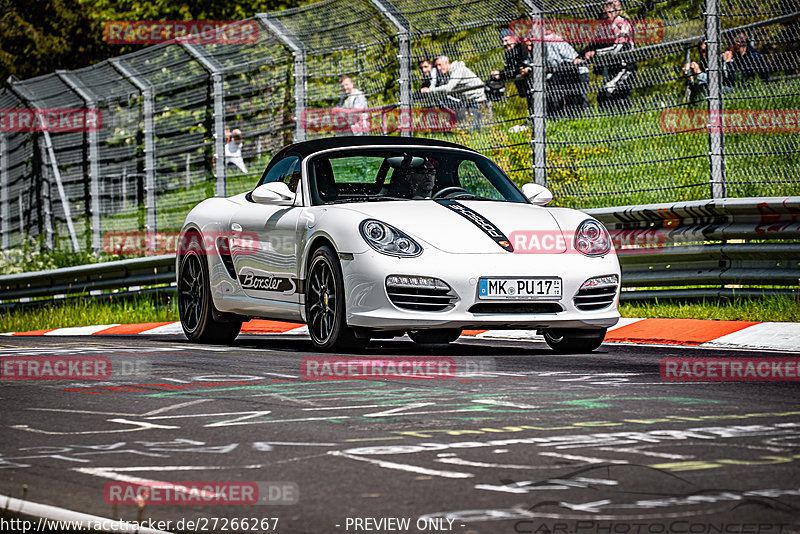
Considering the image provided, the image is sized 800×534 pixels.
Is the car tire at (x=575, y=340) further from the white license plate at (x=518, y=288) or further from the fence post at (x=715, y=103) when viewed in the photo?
the fence post at (x=715, y=103)

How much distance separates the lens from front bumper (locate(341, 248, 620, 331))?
868 cm

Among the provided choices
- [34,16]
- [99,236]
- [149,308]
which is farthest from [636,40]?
[34,16]

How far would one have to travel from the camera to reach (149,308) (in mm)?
15617

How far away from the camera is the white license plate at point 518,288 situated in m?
8.70

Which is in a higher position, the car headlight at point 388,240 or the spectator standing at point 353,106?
the spectator standing at point 353,106

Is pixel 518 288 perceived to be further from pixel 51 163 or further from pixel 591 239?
pixel 51 163

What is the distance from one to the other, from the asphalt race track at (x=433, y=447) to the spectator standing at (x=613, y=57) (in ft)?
14.0

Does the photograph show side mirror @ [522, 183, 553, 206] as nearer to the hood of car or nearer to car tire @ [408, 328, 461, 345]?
the hood of car

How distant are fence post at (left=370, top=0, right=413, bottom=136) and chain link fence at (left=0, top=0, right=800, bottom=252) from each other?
2cm

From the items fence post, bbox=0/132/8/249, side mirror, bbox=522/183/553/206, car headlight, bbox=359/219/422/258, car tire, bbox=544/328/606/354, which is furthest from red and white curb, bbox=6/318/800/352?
fence post, bbox=0/132/8/249

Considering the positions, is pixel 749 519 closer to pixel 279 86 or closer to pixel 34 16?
pixel 279 86

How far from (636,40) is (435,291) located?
14.8 feet

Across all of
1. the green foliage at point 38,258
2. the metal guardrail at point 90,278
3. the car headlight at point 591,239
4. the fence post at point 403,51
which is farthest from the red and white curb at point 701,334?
the green foliage at point 38,258

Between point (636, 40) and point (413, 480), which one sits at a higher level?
point (636, 40)
